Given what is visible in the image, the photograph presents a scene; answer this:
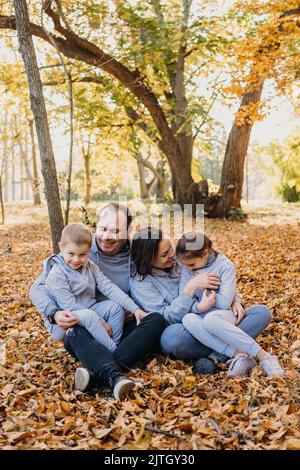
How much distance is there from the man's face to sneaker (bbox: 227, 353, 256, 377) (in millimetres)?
1230

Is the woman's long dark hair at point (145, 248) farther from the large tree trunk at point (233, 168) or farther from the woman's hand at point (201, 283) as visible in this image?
the large tree trunk at point (233, 168)

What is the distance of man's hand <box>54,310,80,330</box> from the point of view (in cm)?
340

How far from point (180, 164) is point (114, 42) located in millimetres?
3642

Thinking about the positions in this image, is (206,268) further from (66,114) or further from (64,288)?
(66,114)

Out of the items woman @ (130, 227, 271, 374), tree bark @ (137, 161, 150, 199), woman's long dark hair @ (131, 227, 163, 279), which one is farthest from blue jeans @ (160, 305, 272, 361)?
tree bark @ (137, 161, 150, 199)

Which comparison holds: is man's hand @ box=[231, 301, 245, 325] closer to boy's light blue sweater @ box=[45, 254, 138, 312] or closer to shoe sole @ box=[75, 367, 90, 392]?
boy's light blue sweater @ box=[45, 254, 138, 312]

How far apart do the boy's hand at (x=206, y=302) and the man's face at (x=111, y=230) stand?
0.79 meters

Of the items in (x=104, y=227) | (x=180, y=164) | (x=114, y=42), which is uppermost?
(x=114, y=42)

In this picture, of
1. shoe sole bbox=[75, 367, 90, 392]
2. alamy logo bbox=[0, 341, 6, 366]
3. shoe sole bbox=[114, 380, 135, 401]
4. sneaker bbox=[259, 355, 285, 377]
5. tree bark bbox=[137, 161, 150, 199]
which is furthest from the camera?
tree bark bbox=[137, 161, 150, 199]

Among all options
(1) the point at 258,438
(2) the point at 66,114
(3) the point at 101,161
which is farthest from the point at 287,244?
(3) the point at 101,161

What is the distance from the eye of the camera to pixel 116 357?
3.37 meters

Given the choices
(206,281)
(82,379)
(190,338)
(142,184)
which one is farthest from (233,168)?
(142,184)

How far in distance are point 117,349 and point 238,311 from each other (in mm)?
922

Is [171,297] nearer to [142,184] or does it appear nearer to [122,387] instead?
[122,387]
